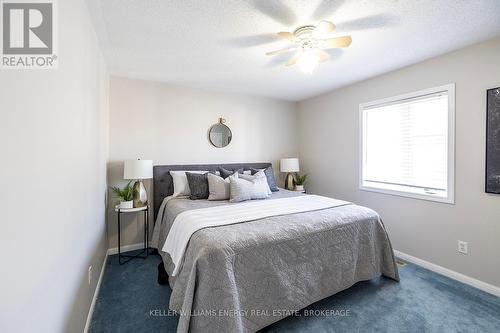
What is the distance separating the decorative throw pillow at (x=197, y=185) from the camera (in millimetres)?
3059

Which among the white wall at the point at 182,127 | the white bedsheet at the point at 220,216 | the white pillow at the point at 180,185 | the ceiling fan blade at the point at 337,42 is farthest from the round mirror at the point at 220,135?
the ceiling fan blade at the point at 337,42

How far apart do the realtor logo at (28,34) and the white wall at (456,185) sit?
3457 millimetres

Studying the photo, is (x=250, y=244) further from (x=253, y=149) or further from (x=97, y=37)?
(x=253, y=149)

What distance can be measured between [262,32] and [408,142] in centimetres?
237

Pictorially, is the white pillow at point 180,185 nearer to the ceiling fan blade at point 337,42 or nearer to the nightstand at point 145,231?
the nightstand at point 145,231

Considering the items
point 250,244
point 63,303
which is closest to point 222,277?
point 250,244

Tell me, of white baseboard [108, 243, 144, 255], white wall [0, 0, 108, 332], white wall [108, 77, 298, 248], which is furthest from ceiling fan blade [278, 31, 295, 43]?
white baseboard [108, 243, 144, 255]

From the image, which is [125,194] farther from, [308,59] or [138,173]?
[308,59]

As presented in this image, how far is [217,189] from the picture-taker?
300 cm

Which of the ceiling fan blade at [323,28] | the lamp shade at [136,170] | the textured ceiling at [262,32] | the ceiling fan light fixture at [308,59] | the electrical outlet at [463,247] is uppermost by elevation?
the textured ceiling at [262,32]

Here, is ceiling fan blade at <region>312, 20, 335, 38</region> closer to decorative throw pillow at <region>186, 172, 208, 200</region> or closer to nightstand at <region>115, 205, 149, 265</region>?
decorative throw pillow at <region>186, 172, 208, 200</region>

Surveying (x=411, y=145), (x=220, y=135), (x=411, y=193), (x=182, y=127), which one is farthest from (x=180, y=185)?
(x=411, y=145)

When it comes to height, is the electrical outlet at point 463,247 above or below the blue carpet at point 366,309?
above

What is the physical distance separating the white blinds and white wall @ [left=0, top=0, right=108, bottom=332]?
3.46 meters
